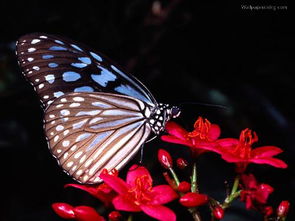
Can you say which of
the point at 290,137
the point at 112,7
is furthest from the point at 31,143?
the point at 290,137

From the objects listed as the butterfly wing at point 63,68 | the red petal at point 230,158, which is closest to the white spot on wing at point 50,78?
the butterfly wing at point 63,68

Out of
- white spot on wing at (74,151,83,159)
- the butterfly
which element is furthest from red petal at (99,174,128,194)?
white spot on wing at (74,151,83,159)

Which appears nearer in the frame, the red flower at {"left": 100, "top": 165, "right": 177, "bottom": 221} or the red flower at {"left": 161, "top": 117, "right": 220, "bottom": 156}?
the red flower at {"left": 100, "top": 165, "right": 177, "bottom": 221}

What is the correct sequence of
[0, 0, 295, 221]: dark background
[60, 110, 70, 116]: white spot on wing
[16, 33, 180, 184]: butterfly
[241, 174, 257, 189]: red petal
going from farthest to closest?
[0, 0, 295, 221]: dark background, [60, 110, 70, 116]: white spot on wing, [16, 33, 180, 184]: butterfly, [241, 174, 257, 189]: red petal

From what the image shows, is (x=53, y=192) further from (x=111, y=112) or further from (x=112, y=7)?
(x=112, y=7)

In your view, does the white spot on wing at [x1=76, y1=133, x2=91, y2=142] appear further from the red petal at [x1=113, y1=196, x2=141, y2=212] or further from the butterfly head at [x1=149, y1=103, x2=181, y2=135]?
the red petal at [x1=113, y1=196, x2=141, y2=212]
